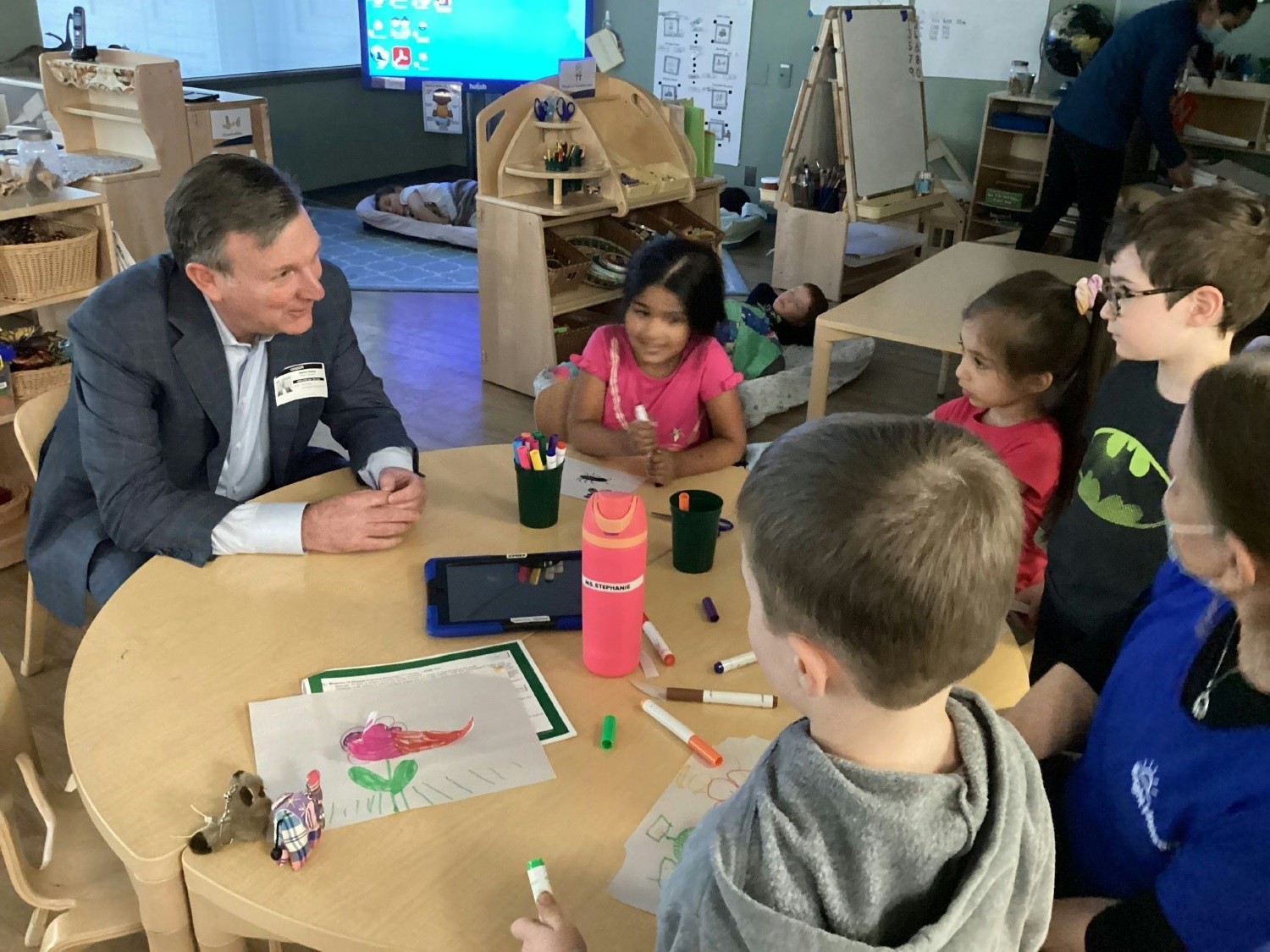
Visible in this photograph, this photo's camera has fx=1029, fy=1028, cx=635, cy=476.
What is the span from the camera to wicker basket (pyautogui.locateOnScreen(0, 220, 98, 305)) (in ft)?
8.52

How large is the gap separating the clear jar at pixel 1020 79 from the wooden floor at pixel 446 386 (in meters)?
1.92

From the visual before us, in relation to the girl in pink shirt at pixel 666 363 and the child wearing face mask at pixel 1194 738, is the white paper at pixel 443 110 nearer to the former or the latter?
the girl in pink shirt at pixel 666 363

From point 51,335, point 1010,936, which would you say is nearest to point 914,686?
point 1010,936

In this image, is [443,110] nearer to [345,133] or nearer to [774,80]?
[345,133]

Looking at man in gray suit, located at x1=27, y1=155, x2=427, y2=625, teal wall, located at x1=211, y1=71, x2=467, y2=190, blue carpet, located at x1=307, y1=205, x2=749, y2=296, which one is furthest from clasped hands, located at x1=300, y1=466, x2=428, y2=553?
teal wall, located at x1=211, y1=71, x2=467, y2=190

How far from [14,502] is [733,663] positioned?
88.4 inches

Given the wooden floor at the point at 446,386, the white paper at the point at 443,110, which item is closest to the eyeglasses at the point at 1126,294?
the wooden floor at the point at 446,386

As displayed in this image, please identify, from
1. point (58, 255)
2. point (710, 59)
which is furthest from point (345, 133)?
point (58, 255)

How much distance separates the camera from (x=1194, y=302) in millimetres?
1570

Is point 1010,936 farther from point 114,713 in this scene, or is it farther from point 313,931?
point 114,713

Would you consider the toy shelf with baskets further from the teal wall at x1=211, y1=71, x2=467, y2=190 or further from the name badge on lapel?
the teal wall at x1=211, y1=71, x2=467, y2=190

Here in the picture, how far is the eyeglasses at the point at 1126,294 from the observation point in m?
1.58

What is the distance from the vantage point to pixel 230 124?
386 cm

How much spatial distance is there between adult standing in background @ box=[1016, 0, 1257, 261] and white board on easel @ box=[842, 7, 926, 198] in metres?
0.67
